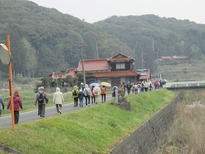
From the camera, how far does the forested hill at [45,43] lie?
88.5 metres

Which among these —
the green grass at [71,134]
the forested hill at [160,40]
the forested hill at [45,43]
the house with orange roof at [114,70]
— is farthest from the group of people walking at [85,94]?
the forested hill at [160,40]

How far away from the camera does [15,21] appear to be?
353 feet

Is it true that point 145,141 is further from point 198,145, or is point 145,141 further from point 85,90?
point 85,90

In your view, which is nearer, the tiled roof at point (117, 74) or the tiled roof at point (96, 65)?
the tiled roof at point (117, 74)

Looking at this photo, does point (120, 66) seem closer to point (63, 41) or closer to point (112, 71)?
point (112, 71)

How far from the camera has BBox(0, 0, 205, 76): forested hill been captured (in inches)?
3671

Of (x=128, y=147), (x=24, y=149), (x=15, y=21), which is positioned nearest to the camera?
(x=24, y=149)

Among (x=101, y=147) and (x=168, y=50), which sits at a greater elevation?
(x=168, y=50)

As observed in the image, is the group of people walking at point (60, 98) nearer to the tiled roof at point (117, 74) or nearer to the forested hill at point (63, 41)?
the tiled roof at point (117, 74)

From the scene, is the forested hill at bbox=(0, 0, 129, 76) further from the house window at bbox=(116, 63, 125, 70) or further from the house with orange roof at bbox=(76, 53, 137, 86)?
the house window at bbox=(116, 63, 125, 70)

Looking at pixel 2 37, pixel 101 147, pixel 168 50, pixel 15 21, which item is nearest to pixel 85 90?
pixel 101 147

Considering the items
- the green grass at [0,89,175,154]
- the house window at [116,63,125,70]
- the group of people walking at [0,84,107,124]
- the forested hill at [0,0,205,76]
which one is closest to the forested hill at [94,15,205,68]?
the forested hill at [0,0,205,76]

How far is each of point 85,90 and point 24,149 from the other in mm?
15086

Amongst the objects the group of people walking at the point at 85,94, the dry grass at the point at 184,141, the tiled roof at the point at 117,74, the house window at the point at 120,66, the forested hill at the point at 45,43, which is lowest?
the dry grass at the point at 184,141
